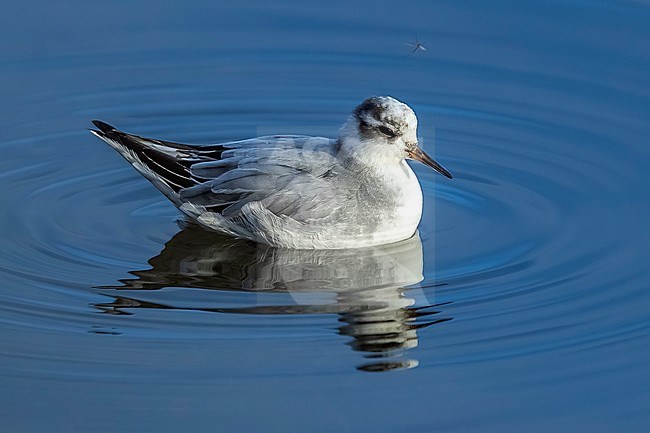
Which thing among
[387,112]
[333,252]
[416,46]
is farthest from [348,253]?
[416,46]

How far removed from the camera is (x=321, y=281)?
10672 millimetres

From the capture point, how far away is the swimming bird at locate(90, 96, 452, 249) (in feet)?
36.9

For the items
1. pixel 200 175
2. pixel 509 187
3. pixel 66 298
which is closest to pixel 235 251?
pixel 200 175

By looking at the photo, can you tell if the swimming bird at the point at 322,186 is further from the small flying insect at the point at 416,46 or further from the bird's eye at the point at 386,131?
the small flying insect at the point at 416,46

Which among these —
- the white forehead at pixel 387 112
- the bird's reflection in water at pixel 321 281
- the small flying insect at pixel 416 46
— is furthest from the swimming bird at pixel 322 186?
the small flying insect at pixel 416 46

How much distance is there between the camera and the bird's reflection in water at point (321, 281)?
969 centimetres

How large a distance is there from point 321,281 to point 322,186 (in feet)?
3.23

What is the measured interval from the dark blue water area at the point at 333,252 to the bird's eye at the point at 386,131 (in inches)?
38.1

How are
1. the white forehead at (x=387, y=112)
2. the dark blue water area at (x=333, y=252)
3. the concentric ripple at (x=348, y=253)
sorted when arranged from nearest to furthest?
the dark blue water area at (x=333, y=252) → the concentric ripple at (x=348, y=253) → the white forehead at (x=387, y=112)

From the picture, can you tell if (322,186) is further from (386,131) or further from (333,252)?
(386,131)

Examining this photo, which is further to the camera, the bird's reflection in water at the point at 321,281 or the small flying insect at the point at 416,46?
the small flying insect at the point at 416,46

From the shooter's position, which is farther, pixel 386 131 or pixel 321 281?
pixel 386 131

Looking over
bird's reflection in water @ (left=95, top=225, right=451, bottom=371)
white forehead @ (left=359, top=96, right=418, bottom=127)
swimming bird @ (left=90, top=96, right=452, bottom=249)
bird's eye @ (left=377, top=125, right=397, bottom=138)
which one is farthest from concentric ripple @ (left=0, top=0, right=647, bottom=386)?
→ white forehead @ (left=359, top=96, right=418, bottom=127)

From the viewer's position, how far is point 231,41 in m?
14.6
